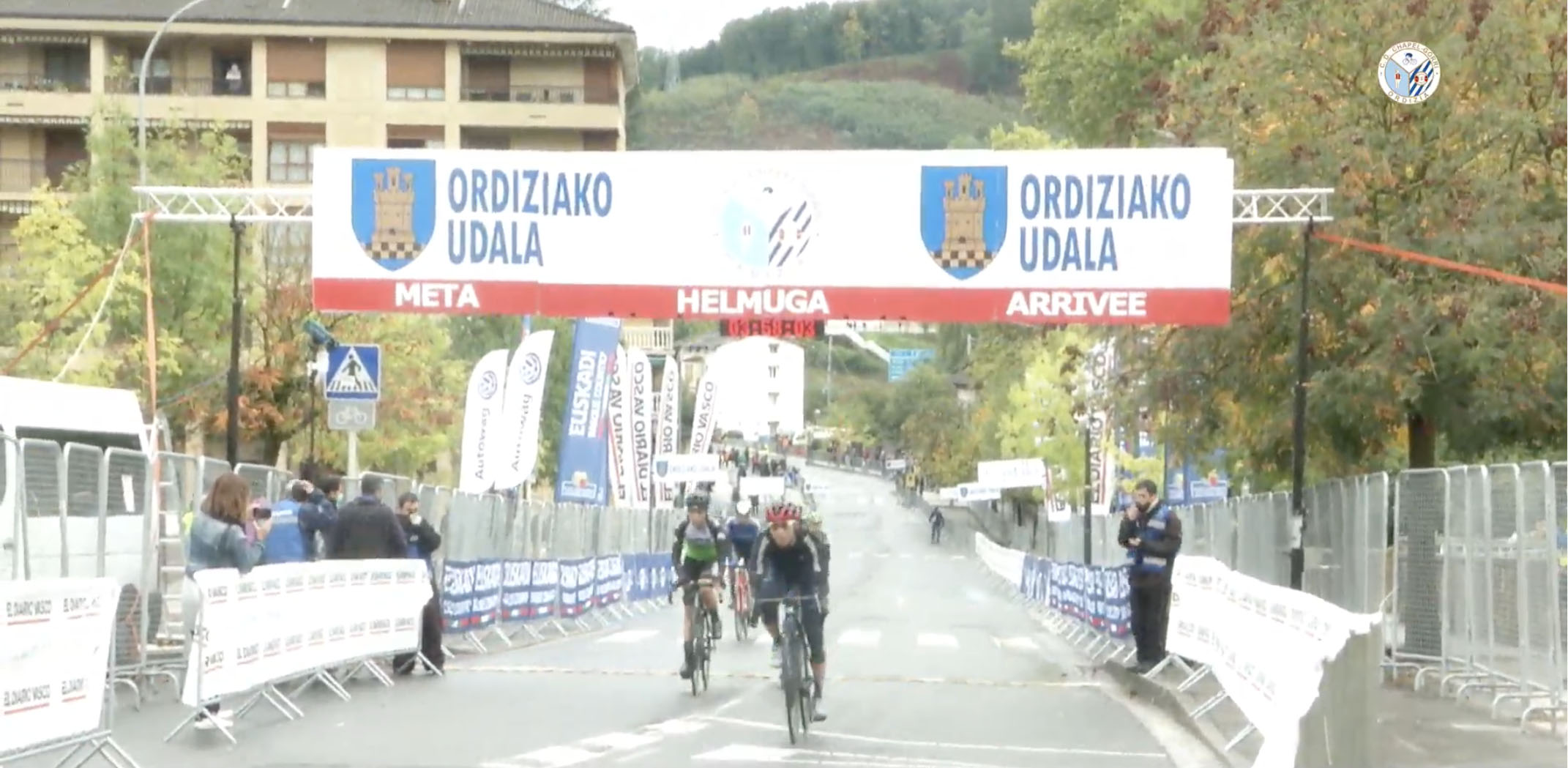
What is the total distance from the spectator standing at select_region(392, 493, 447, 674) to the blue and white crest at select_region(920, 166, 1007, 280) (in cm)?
546

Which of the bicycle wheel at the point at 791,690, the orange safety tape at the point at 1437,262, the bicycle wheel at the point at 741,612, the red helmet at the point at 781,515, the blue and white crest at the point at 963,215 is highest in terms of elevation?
the blue and white crest at the point at 963,215

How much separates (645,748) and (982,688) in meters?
7.24

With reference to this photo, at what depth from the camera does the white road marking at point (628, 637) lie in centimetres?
3063

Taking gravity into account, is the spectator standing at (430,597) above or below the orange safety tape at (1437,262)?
below

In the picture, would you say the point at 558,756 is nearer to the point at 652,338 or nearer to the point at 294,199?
the point at 294,199

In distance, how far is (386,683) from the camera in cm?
2056

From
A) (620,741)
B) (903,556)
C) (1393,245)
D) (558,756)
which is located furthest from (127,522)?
(903,556)

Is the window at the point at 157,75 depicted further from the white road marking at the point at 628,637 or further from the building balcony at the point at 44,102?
the white road marking at the point at 628,637

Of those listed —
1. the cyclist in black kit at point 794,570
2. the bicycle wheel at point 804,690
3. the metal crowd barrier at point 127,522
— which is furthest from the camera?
the cyclist in black kit at point 794,570

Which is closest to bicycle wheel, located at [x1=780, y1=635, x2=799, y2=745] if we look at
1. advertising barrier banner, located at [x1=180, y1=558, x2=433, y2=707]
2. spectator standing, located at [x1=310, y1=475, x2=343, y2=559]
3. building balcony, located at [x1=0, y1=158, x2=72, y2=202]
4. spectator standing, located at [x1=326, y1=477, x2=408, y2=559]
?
advertising barrier banner, located at [x1=180, y1=558, x2=433, y2=707]

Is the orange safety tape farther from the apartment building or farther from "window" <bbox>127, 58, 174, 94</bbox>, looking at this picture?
"window" <bbox>127, 58, 174, 94</bbox>

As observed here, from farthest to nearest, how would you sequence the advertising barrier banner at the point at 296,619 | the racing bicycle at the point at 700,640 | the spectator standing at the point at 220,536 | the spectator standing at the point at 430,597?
the spectator standing at the point at 430,597
the racing bicycle at the point at 700,640
the spectator standing at the point at 220,536
the advertising barrier banner at the point at 296,619

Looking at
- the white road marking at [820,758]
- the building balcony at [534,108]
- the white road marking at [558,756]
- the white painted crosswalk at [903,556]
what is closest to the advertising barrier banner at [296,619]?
the white road marking at [558,756]

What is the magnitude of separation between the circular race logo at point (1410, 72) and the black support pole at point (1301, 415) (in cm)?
179
